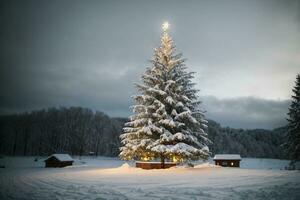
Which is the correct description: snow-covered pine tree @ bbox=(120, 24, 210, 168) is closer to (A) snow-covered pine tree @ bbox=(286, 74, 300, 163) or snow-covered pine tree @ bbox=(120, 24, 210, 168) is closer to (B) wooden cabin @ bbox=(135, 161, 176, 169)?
(B) wooden cabin @ bbox=(135, 161, 176, 169)

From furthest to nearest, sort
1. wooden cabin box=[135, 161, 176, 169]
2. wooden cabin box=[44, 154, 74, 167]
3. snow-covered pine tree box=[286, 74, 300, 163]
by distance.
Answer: wooden cabin box=[44, 154, 74, 167] < snow-covered pine tree box=[286, 74, 300, 163] < wooden cabin box=[135, 161, 176, 169]

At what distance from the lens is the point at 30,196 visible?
559 inches

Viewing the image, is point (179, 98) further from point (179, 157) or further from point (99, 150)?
point (99, 150)

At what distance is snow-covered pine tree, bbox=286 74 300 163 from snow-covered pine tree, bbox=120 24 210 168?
1580cm

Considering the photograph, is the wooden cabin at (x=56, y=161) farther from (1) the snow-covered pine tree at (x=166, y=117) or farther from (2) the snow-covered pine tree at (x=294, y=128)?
(2) the snow-covered pine tree at (x=294, y=128)

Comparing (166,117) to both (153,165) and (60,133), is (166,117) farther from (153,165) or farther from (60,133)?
(60,133)

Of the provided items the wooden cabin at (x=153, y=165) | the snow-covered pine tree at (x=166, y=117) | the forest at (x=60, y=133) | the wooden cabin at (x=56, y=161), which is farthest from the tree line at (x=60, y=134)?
the snow-covered pine tree at (x=166, y=117)

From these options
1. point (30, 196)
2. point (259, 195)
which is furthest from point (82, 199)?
point (259, 195)

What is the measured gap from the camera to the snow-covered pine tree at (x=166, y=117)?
29.7 m

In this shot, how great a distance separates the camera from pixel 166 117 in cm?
3052

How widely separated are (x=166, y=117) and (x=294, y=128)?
839 inches

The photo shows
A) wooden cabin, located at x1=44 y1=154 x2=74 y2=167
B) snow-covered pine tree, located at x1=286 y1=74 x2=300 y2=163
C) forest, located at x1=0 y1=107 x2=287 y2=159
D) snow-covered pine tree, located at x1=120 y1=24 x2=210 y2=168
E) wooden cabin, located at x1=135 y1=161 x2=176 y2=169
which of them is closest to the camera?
snow-covered pine tree, located at x1=120 y1=24 x2=210 y2=168

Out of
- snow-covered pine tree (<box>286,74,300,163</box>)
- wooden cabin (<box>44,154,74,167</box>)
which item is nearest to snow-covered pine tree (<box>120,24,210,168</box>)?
snow-covered pine tree (<box>286,74,300,163</box>)

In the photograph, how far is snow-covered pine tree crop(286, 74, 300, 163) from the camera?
40.1 metres
